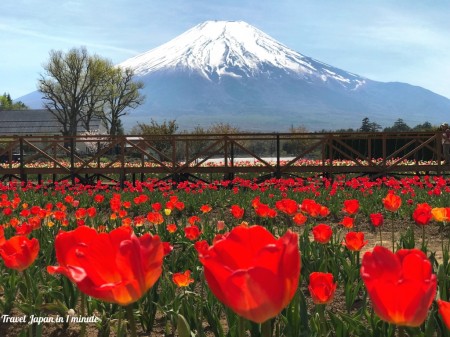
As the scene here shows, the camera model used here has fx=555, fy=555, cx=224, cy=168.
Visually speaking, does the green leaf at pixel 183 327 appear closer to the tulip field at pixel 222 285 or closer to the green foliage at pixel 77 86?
the tulip field at pixel 222 285

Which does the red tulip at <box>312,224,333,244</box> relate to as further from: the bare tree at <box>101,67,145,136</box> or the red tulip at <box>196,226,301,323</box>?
the bare tree at <box>101,67,145,136</box>

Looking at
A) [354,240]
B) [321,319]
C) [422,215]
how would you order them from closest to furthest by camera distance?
1. [321,319]
2. [354,240]
3. [422,215]

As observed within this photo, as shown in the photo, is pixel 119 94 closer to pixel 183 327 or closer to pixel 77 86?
pixel 77 86

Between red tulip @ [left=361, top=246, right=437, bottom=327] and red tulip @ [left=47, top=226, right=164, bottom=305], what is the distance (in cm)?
45

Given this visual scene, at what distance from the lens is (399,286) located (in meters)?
1.09

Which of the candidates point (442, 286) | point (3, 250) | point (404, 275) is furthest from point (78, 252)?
point (442, 286)

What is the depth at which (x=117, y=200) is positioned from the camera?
5605mm

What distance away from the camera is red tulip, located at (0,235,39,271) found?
7.73 ft

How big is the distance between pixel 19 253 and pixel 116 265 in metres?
1.35

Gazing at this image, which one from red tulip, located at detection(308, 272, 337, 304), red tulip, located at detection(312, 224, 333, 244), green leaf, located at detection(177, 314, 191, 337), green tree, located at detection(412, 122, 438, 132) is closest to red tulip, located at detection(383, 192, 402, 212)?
red tulip, located at detection(312, 224, 333, 244)

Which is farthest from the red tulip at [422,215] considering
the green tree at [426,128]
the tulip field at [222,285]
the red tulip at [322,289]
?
the green tree at [426,128]

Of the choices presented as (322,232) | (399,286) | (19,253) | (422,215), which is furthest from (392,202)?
(399,286)

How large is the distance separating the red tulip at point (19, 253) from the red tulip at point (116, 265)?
3.95 ft

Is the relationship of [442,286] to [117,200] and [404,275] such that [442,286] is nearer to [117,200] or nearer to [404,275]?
[404,275]
